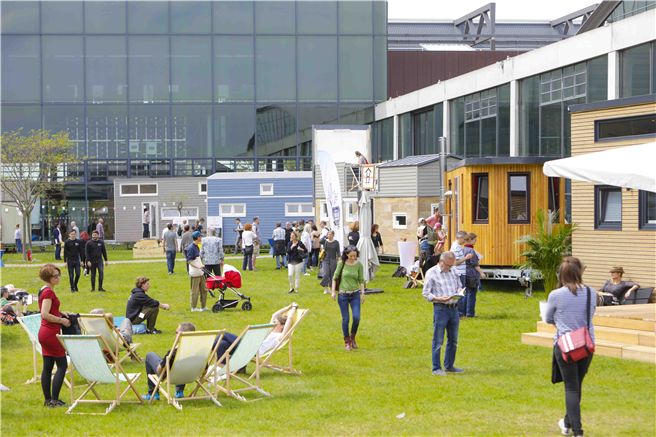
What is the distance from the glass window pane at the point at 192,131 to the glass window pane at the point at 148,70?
136 centimetres

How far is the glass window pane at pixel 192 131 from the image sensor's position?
38438 millimetres

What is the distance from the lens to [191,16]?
39.0 m

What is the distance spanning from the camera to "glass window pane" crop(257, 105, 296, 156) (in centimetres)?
3894

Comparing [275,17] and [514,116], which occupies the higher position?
[275,17]

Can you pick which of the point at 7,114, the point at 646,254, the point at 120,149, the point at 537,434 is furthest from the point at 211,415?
the point at 7,114

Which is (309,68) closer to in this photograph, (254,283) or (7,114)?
(7,114)

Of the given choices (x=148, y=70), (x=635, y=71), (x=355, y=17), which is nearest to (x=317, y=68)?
(x=355, y=17)

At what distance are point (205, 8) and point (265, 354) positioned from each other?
1351 inches

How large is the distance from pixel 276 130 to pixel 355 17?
8.22 m

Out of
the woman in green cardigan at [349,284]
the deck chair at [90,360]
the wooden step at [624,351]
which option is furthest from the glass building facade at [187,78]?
the deck chair at [90,360]

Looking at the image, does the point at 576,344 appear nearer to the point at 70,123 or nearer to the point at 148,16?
the point at 70,123

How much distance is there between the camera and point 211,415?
6.24 m

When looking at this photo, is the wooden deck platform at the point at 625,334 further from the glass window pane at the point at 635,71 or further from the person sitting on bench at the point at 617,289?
the glass window pane at the point at 635,71

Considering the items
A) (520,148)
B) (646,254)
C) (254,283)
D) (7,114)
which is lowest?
(254,283)
